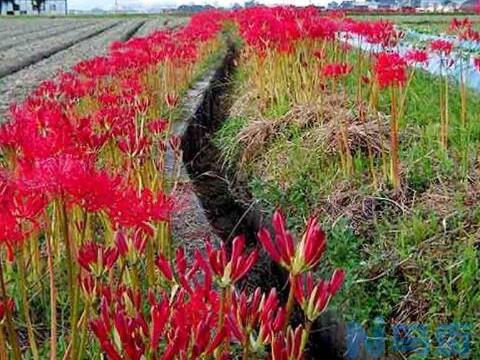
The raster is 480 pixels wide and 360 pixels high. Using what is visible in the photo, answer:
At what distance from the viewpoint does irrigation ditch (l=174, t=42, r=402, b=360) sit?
2.98 metres

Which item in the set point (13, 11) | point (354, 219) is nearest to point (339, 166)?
point (354, 219)

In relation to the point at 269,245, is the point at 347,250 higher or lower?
lower

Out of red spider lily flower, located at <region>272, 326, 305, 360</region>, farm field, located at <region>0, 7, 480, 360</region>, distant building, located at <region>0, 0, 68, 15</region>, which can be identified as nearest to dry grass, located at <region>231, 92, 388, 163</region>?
farm field, located at <region>0, 7, 480, 360</region>

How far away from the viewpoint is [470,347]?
234 cm

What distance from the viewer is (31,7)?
58.3m

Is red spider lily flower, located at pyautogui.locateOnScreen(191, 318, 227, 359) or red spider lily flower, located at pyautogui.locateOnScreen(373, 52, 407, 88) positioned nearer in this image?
red spider lily flower, located at pyautogui.locateOnScreen(191, 318, 227, 359)

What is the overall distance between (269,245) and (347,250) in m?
1.87

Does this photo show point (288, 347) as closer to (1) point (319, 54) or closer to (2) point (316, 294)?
(2) point (316, 294)

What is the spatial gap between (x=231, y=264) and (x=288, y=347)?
0.58 ft

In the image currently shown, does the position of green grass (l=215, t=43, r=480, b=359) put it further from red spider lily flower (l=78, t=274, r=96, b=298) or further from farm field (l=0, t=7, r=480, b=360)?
red spider lily flower (l=78, t=274, r=96, b=298)

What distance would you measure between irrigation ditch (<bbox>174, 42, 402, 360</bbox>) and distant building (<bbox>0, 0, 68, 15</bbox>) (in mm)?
46989

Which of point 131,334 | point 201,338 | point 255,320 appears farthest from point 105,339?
point 255,320

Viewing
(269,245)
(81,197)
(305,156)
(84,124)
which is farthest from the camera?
(305,156)

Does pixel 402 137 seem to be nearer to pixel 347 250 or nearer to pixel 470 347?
pixel 347 250
